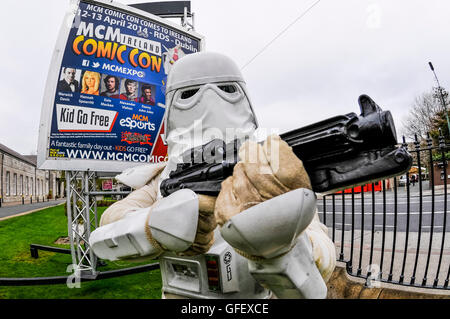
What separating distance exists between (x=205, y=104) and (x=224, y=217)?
0.86 metres

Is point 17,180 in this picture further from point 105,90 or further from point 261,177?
point 261,177

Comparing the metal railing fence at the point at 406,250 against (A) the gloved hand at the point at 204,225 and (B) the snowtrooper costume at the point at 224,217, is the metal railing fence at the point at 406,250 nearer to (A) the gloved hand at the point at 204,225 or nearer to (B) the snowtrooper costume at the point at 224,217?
(B) the snowtrooper costume at the point at 224,217

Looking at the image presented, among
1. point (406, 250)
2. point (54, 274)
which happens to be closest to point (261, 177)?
point (406, 250)

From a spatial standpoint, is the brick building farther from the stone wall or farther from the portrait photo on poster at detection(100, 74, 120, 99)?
the portrait photo on poster at detection(100, 74, 120, 99)

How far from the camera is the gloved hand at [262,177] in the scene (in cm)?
91

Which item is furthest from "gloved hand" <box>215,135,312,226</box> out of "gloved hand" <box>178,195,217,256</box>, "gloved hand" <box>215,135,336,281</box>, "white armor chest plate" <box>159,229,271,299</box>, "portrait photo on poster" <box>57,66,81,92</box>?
"portrait photo on poster" <box>57,66,81,92</box>

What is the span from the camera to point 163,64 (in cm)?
432

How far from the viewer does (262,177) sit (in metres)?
0.91

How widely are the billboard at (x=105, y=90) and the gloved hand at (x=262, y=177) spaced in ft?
10.6

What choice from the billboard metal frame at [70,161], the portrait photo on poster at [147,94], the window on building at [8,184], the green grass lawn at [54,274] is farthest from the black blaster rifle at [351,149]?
the window on building at [8,184]

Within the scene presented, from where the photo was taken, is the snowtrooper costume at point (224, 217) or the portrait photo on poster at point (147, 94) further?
the portrait photo on poster at point (147, 94)

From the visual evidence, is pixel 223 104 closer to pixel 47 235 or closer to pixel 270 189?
pixel 270 189

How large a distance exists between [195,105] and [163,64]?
2981mm
